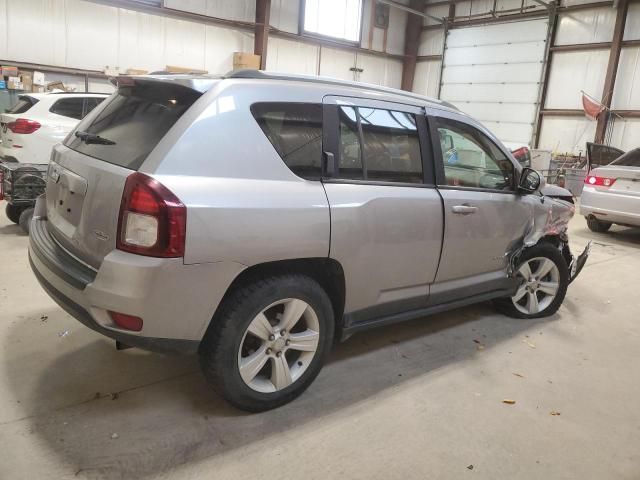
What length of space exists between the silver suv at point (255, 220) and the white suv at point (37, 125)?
4452 millimetres

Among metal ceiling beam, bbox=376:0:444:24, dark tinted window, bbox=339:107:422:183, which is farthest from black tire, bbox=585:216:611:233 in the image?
metal ceiling beam, bbox=376:0:444:24

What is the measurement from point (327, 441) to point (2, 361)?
1935 millimetres

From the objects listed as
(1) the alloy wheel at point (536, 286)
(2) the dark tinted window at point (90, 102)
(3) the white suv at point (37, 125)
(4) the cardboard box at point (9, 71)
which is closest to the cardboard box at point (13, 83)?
(4) the cardboard box at point (9, 71)

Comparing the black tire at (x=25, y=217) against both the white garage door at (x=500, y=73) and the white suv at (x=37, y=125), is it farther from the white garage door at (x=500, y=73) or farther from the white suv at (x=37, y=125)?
the white garage door at (x=500, y=73)

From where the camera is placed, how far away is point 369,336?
3547 millimetres

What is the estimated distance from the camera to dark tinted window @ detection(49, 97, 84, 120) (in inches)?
269

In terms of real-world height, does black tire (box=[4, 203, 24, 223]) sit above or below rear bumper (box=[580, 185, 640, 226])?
below

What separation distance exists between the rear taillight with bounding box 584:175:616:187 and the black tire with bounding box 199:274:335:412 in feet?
21.6

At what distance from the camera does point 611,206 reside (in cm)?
731

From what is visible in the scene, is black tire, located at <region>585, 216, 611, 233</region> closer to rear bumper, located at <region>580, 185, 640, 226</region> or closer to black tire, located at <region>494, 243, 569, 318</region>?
rear bumper, located at <region>580, 185, 640, 226</region>

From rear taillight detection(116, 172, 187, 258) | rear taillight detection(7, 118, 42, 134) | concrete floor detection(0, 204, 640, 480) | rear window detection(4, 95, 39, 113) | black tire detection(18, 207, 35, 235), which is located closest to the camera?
rear taillight detection(116, 172, 187, 258)

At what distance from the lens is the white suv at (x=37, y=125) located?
652 cm

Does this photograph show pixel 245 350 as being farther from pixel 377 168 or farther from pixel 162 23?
pixel 162 23

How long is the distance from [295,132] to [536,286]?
269 centimetres
